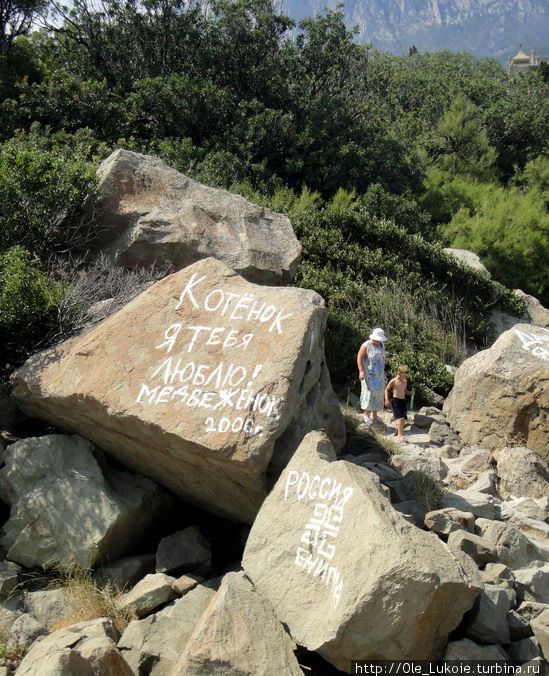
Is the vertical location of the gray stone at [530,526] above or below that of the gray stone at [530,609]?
below

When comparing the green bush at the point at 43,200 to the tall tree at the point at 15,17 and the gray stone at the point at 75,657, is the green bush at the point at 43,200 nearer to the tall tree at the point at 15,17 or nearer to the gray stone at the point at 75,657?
the gray stone at the point at 75,657

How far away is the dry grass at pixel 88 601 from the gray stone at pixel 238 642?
103cm

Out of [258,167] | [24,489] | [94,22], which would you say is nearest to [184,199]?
[24,489]

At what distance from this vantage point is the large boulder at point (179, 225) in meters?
8.57

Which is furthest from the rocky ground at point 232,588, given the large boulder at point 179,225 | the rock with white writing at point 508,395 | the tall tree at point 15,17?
the tall tree at point 15,17

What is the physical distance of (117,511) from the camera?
5.49 metres

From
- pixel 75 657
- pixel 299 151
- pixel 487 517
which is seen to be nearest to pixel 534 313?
pixel 299 151

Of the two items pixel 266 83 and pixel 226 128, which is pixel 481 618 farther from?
pixel 266 83

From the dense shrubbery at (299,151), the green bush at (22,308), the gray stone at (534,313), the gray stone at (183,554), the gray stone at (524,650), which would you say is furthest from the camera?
the gray stone at (534,313)

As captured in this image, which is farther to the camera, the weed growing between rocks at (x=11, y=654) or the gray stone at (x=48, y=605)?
the gray stone at (x=48, y=605)

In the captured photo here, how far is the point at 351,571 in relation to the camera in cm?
415

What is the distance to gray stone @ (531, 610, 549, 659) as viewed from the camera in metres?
4.27

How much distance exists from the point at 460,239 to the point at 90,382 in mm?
12798

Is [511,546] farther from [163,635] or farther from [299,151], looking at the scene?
[299,151]
